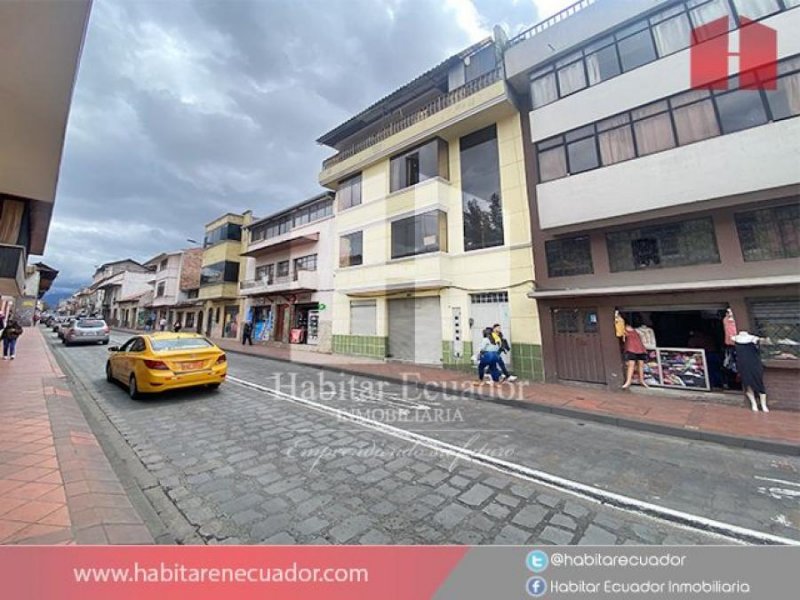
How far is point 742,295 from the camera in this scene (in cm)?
736

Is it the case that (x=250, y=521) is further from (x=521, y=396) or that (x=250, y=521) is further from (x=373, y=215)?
(x=373, y=215)

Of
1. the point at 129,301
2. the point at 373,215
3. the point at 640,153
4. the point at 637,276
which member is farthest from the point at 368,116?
the point at 129,301

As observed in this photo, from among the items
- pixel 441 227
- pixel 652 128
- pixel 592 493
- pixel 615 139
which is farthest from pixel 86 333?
pixel 652 128

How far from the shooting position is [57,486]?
119 inches

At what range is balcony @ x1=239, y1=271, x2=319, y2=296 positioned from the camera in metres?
18.4

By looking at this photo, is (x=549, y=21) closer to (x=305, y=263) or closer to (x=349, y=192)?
(x=349, y=192)

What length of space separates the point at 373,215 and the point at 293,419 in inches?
445

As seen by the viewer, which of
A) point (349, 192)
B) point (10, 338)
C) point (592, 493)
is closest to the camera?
point (592, 493)

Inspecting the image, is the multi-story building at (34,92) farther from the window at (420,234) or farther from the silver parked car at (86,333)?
the silver parked car at (86,333)

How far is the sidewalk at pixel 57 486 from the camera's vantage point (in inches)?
94.3

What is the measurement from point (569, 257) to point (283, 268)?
56.8 ft

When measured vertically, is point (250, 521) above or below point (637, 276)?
below

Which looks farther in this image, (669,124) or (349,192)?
(349,192)

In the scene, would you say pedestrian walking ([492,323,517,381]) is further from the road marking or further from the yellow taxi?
the yellow taxi
